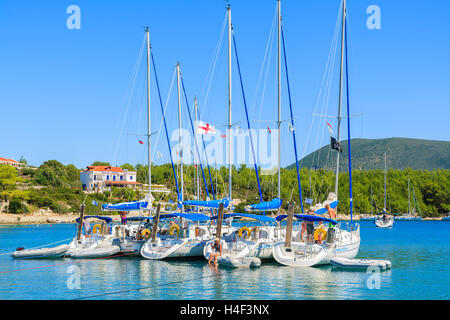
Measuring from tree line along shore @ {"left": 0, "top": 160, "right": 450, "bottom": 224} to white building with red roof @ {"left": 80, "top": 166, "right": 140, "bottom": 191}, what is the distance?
4.11 m

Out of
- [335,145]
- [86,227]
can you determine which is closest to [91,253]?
→ [86,227]

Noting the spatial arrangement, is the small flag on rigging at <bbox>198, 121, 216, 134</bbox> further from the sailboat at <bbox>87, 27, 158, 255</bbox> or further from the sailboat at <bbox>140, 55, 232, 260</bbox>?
the sailboat at <bbox>87, 27, 158, 255</bbox>

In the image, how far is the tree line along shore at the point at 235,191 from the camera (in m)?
129

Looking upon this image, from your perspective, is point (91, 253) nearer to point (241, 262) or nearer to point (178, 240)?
point (178, 240)

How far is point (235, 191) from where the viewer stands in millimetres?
165875

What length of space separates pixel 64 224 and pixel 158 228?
98048mm

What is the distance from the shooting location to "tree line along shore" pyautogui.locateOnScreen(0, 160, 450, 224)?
129m

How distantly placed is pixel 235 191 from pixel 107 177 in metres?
42.1

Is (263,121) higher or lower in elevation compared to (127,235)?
higher

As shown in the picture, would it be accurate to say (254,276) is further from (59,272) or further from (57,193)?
(57,193)

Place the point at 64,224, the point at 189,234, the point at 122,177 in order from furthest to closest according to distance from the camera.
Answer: the point at 122,177 < the point at 64,224 < the point at 189,234

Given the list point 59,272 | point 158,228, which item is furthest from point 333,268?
point 59,272

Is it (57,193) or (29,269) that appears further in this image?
(57,193)
